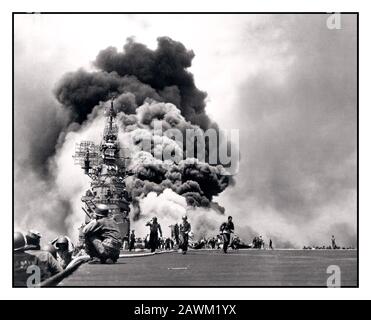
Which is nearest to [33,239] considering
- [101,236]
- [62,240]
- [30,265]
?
[62,240]

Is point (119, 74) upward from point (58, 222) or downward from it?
upward

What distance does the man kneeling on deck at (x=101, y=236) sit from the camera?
18.3 m

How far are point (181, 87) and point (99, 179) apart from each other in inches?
232

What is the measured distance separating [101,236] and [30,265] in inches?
91.4

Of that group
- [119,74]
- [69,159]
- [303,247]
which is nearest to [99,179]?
[69,159]

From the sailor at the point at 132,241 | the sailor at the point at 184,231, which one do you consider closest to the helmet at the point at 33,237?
the sailor at the point at 184,231

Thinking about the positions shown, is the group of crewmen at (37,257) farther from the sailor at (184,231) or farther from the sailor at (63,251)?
the sailor at (184,231)

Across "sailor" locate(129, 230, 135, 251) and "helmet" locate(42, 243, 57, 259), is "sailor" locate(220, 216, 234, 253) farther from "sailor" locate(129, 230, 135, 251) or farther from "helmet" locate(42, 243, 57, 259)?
"helmet" locate(42, 243, 57, 259)

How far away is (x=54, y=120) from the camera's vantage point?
23.2 meters

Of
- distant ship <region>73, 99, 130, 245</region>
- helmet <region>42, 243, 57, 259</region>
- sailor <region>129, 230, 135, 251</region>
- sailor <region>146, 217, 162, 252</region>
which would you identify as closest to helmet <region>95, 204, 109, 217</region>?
helmet <region>42, 243, 57, 259</region>

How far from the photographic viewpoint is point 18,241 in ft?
62.2

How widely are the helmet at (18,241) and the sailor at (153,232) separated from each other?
199 inches
